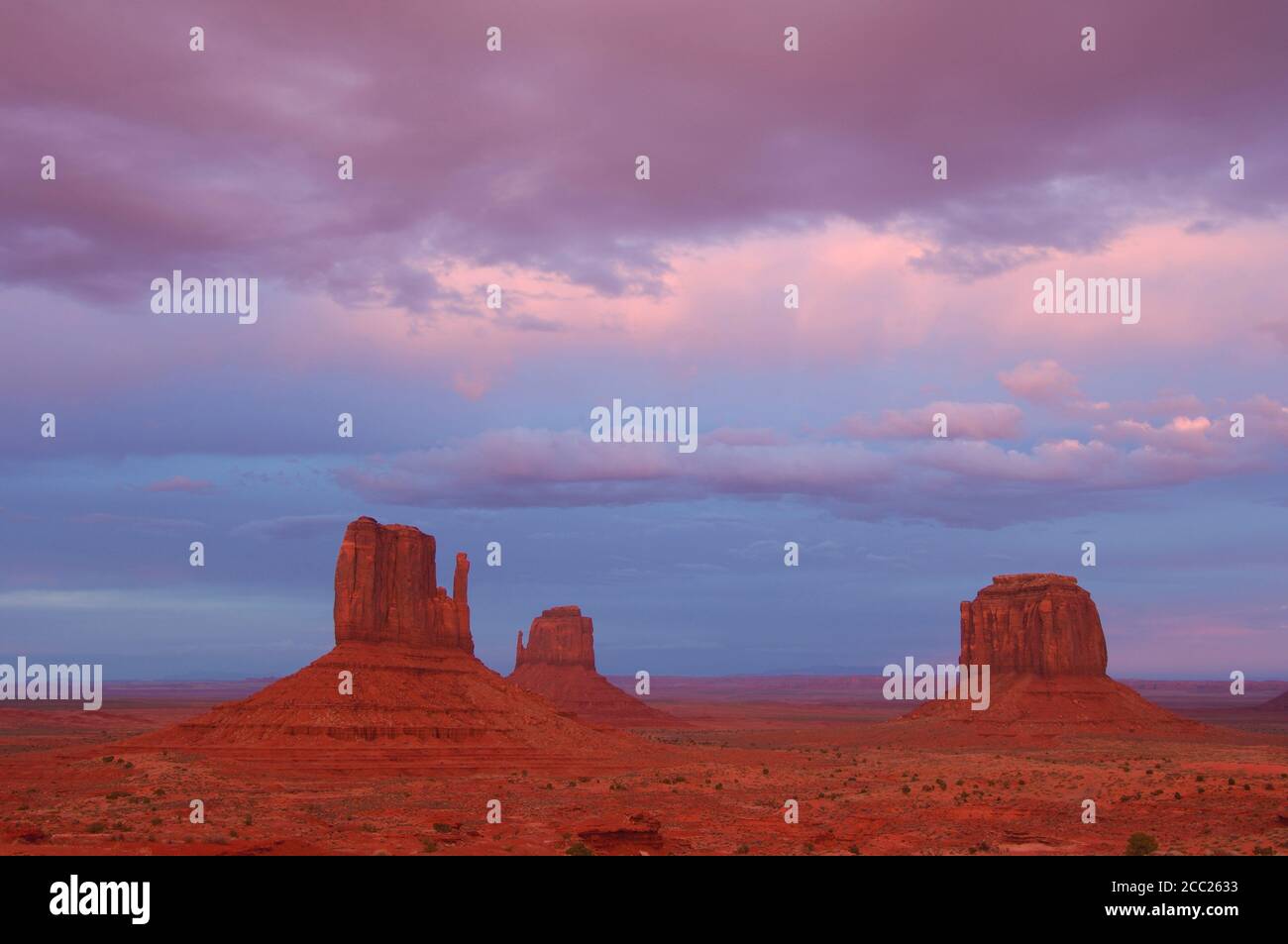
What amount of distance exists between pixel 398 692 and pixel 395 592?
10246mm

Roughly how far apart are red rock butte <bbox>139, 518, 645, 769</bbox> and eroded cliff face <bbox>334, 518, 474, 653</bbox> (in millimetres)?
91

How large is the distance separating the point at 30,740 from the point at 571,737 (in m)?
63.4

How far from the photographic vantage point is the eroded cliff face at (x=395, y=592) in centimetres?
9650

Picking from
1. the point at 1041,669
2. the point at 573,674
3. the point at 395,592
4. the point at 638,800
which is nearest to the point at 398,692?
the point at 395,592

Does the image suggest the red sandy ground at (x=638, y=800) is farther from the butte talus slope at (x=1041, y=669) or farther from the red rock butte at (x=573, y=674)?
the red rock butte at (x=573, y=674)

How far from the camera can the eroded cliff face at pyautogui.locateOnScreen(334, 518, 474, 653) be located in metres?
96.5

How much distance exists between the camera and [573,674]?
193 metres

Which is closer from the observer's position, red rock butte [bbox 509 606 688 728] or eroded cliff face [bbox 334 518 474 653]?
eroded cliff face [bbox 334 518 474 653]

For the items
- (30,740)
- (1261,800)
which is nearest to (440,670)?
(30,740)

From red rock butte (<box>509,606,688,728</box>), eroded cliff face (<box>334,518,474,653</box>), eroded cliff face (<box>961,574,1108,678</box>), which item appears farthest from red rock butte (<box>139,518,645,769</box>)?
red rock butte (<box>509,606,688,728</box>)

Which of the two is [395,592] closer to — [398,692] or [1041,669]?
[398,692]

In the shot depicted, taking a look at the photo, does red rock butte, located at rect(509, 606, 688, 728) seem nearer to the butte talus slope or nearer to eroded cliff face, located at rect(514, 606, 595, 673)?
eroded cliff face, located at rect(514, 606, 595, 673)

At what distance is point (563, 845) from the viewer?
1645 inches
